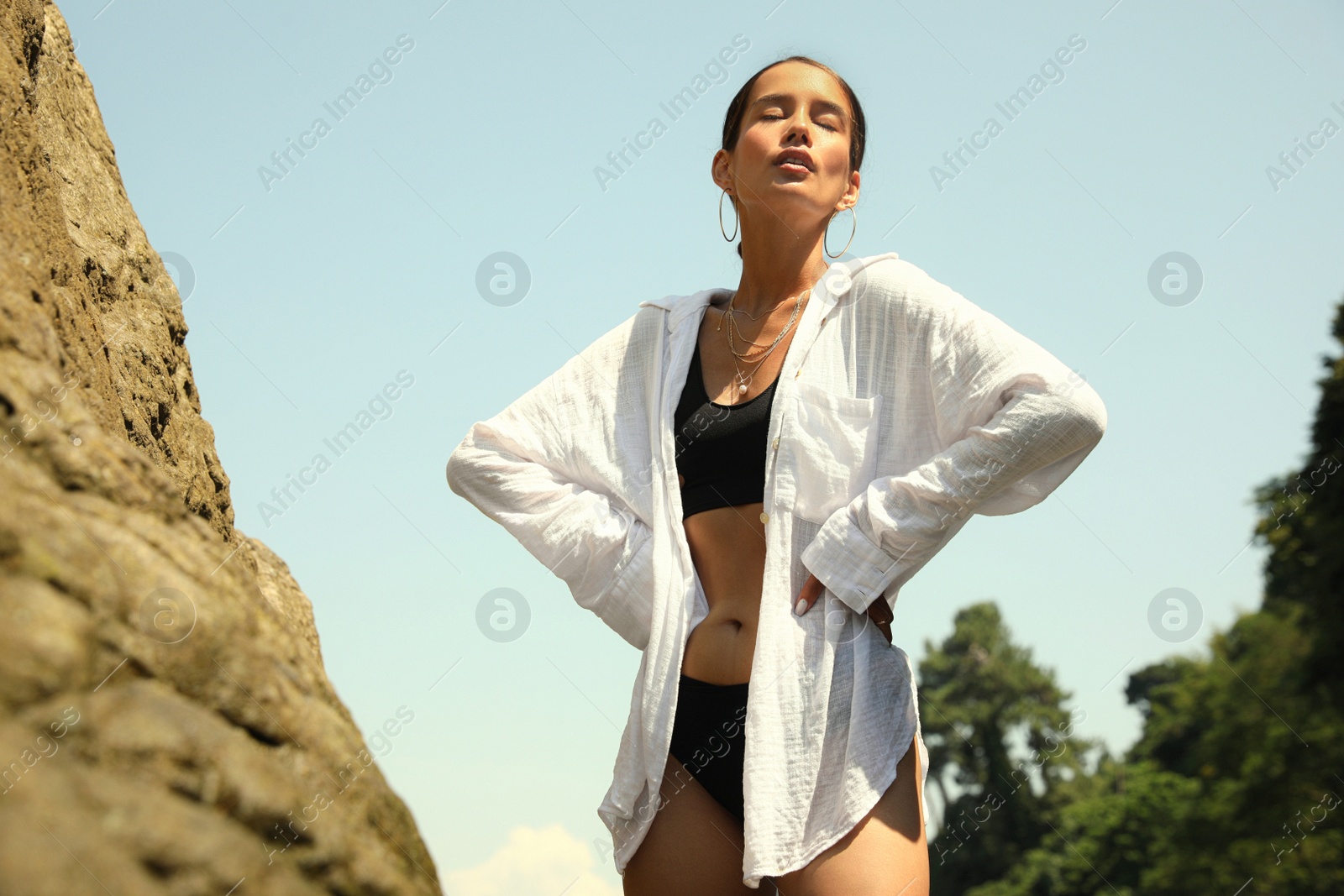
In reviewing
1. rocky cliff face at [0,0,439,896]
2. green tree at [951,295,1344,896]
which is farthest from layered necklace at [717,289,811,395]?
green tree at [951,295,1344,896]

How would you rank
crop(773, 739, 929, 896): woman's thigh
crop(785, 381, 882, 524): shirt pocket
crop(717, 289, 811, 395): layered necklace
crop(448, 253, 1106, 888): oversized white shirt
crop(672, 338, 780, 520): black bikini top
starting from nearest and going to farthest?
crop(773, 739, 929, 896): woman's thigh → crop(448, 253, 1106, 888): oversized white shirt → crop(785, 381, 882, 524): shirt pocket → crop(672, 338, 780, 520): black bikini top → crop(717, 289, 811, 395): layered necklace

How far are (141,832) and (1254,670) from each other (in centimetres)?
3404

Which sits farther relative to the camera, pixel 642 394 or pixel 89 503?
pixel 642 394

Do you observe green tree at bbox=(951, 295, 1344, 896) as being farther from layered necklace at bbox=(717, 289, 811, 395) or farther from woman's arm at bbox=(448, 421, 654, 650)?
woman's arm at bbox=(448, 421, 654, 650)

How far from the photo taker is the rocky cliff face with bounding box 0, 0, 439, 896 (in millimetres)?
1397

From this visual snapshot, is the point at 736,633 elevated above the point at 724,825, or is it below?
above

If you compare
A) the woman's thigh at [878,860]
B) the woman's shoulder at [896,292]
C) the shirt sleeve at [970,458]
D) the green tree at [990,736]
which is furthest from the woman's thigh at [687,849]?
Answer: the green tree at [990,736]

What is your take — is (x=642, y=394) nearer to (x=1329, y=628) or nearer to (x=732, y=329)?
(x=732, y=329)

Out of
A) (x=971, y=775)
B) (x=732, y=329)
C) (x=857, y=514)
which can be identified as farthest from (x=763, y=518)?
(x=971, y=775)

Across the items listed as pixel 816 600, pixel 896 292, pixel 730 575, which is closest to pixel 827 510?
pixel 816 600

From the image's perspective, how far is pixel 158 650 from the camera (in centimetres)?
162

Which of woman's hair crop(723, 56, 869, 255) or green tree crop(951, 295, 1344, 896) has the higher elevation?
green tree crop(951, 295, 1344, 896)

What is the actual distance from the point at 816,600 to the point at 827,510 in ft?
0.83

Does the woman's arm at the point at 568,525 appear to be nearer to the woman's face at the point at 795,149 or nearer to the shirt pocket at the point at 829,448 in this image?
the shirt pocket at the point at 829,448
